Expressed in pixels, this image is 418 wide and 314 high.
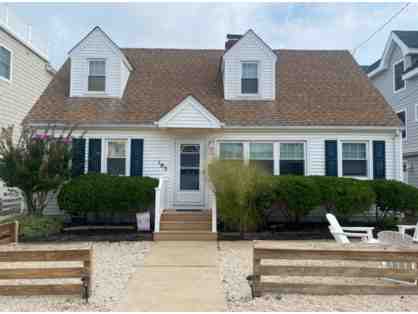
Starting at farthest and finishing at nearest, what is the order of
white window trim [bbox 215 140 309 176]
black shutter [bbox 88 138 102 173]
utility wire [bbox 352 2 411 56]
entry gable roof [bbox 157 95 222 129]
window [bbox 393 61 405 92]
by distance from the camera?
1. window [bbox 393 61 405 92]
2. utility wire [bbox 352 2 411 56]
3. white window trim [bbox 215 140 309 176]
4. black shutter [bbox 88 138 102 173]
5. entry gable roof [bbox 157 95 222 129]

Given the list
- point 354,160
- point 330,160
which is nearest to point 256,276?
point 330,160

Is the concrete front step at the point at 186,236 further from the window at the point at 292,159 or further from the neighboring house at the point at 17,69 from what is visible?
the neighboring house at the point at 17,69

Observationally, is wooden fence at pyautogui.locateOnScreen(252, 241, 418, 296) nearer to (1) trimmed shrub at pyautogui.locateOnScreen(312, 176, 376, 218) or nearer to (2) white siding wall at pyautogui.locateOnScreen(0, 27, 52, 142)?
(1) trimmed shrub at pyautogui.locateOnScreen(312, 176, 376, 218)

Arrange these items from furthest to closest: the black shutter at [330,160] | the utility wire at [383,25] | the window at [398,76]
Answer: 1. the window at [398,76]
2. the utility wire at [383,25]
3. the black shutter at [330,160]

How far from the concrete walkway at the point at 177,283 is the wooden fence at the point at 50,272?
0.73m

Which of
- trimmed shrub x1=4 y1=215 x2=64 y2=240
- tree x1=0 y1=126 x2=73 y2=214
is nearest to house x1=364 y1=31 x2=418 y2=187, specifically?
tree x1=0 y1=126 x2=73 y2=214

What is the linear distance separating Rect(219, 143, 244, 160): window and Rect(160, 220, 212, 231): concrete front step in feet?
9.17

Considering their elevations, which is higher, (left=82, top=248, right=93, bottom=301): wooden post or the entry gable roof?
the entry gable roof

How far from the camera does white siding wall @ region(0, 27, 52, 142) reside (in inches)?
508

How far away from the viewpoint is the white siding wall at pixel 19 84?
42.3ft

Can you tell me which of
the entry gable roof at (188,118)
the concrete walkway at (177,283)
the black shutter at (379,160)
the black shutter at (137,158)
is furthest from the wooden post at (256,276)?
the black shutter at (379,160)

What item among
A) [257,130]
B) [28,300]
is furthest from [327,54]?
[28,300]

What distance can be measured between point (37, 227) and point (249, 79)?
8.94 meters

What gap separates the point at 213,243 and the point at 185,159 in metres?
3.69
